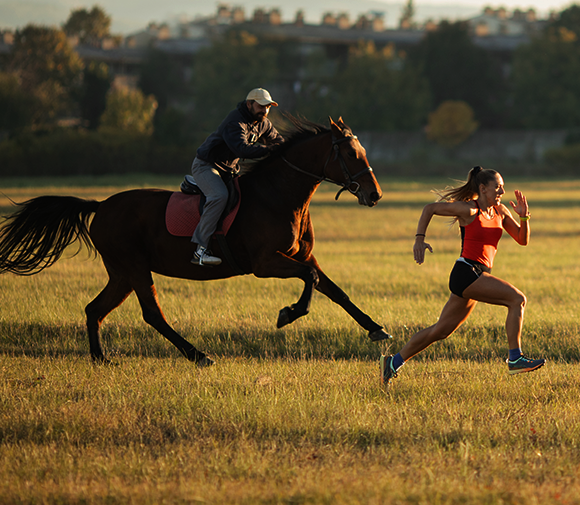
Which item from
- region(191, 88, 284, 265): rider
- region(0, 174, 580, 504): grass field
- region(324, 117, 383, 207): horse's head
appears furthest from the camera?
region(191, 88, 284, 265): rider

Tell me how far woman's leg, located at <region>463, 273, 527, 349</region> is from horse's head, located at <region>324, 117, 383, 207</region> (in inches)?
64.3

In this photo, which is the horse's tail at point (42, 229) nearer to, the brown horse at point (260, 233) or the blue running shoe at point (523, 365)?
the brown horse at point (260, 233)

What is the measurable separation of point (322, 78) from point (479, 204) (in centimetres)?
9099

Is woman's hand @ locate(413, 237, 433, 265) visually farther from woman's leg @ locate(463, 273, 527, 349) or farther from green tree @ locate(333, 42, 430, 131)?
green tree @ locate(333, 42, 430, 131)

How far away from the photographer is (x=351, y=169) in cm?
801

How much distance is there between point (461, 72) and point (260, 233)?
88.7m

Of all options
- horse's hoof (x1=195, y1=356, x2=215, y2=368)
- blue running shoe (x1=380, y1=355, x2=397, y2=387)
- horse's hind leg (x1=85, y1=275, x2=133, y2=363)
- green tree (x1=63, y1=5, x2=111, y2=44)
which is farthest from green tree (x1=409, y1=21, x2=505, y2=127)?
blue running shoe (x1=380, y1=355, x2=397, y2=387)

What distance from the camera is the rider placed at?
805 cm

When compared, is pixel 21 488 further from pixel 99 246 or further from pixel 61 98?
pixel 61 98

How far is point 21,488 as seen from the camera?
471 cm

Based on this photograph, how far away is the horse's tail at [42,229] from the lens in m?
9.44

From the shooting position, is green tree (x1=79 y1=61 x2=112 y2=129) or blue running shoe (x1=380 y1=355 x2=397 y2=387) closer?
blue running shoe (x1=380 y1=355 x2=397 y2=387)

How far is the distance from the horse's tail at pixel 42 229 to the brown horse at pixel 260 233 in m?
0.52

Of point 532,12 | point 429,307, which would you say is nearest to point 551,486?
point 429,307
